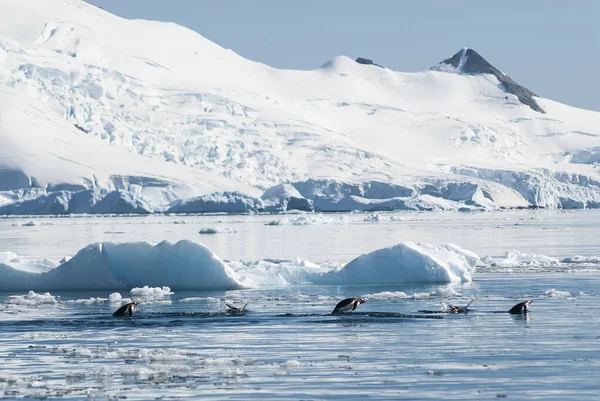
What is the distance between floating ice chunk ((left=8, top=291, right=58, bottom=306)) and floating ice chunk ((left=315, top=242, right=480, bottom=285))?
5258 mm

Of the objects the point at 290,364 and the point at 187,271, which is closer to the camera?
the point at 290,364

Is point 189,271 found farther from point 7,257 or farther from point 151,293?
point 7,257

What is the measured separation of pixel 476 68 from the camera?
17238 centimetres

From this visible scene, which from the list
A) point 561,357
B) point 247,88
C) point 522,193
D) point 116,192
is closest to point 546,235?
point 561,357

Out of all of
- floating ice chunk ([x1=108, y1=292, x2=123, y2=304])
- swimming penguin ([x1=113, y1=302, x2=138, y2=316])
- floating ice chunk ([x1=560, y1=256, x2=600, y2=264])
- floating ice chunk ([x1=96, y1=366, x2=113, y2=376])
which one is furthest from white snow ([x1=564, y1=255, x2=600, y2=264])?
floating ice chunk ([x1=96, y1=366, x2=113, y2=376])

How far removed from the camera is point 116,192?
76.5 m

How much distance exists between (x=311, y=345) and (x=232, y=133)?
96197 millimetres

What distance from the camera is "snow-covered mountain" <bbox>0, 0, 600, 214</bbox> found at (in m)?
87.2

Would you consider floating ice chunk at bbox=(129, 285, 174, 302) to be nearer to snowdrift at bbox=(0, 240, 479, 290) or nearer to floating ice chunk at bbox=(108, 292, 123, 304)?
snowdrift at bbox=(0, 240, 479, 290)

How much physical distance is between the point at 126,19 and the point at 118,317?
4884 inches

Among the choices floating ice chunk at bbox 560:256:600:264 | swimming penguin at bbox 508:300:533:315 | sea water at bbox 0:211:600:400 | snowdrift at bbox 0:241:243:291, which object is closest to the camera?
sea water at bbox 0:211:600:400

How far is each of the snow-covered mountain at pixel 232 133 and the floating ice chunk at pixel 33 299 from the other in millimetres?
58084

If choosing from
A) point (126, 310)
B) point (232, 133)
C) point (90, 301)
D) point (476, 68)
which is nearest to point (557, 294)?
point (126, 310)

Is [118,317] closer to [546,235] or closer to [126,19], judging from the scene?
[546,235]
